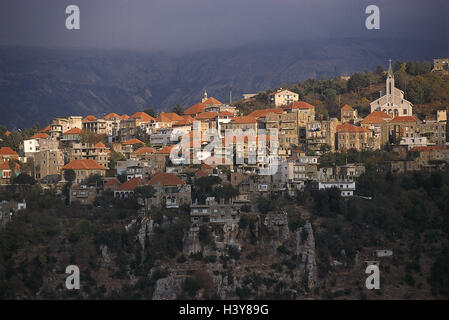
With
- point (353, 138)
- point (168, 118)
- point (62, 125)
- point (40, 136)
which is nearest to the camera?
point (353, 138)

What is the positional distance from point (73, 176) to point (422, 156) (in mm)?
17288

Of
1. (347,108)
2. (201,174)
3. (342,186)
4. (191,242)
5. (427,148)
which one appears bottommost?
(191,242)

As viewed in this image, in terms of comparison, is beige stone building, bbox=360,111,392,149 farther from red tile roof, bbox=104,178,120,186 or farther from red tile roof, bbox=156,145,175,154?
red tile roof, bbox=104,178,120,186

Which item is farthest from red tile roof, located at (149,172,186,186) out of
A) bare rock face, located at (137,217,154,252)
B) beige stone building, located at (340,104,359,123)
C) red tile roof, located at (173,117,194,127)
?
beige stone building, located at (340,104,359,123)

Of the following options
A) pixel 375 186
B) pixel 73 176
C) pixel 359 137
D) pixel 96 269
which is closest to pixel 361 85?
pixel 359 137

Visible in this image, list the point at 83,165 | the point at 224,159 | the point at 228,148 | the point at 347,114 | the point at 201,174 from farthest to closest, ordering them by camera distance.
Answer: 1. the point at 347,114
2. the point at 228,148
3. the point at 224,159
4. the point at 83,165
5. the point at 201,174

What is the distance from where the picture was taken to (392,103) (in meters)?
61.0

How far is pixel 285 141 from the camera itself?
55.6 m

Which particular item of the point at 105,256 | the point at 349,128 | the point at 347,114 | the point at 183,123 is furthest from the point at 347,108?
the point at 105,256

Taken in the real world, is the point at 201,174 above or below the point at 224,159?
below

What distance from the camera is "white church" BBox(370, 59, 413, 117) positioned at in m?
60.5

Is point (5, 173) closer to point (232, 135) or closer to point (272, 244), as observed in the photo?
point (232, 135)

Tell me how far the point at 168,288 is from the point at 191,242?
299cm

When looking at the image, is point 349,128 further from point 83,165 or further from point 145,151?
point 83,165
